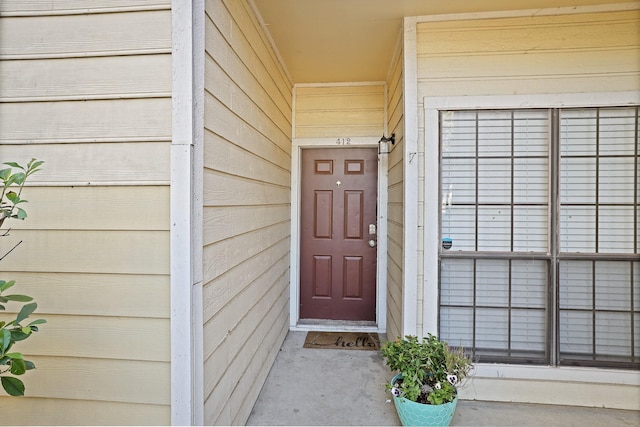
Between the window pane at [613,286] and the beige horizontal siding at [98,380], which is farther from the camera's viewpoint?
the window pane at [613,286]

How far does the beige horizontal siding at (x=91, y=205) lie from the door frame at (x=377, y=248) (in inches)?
86.4

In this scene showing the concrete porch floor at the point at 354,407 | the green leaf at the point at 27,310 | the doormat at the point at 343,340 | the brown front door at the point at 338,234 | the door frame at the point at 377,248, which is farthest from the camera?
the brown front door at the point at 338,234

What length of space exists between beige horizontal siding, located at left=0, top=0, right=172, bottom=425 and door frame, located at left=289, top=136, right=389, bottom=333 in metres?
2.19

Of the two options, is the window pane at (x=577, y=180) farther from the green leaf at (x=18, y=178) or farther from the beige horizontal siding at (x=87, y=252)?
the green leaf at (x=18, y=178)

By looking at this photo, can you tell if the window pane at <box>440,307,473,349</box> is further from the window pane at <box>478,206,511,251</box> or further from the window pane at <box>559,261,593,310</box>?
the window pane at <box>559,261,593,310</box>

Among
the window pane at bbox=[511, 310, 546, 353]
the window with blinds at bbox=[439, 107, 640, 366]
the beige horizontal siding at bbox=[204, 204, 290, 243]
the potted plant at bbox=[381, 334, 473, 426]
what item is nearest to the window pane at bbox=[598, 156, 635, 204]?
the window with blinds at bbox=[439, 107, 640, 366]

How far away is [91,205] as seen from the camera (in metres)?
1.42

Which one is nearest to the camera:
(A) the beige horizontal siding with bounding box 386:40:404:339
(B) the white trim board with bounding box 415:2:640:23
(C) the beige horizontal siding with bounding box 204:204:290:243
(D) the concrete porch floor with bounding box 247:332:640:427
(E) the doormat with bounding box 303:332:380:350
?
(C) the beige horizontal siding with bounding box 204:204:290:243

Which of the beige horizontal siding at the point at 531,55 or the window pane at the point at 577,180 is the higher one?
the beige horizontal siding at the point at 531,55

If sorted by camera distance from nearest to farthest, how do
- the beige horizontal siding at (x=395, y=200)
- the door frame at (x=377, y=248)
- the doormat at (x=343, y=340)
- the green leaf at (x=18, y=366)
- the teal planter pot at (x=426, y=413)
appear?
the green leaf at (x=18, y=366)
the teal planter pot at (x=426, y=413)
the beige horizontal siding at (x=395, y=200)
the doormat at (x=343, y=340)
the door frame at (x=377, y=248)

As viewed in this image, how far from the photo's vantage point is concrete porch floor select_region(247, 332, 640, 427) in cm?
207

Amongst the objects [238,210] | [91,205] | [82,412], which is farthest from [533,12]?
[82,412]

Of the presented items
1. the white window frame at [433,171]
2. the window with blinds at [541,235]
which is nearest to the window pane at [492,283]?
the window with blinds at [541,235]

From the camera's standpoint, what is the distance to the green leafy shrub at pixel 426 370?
1.92 m
